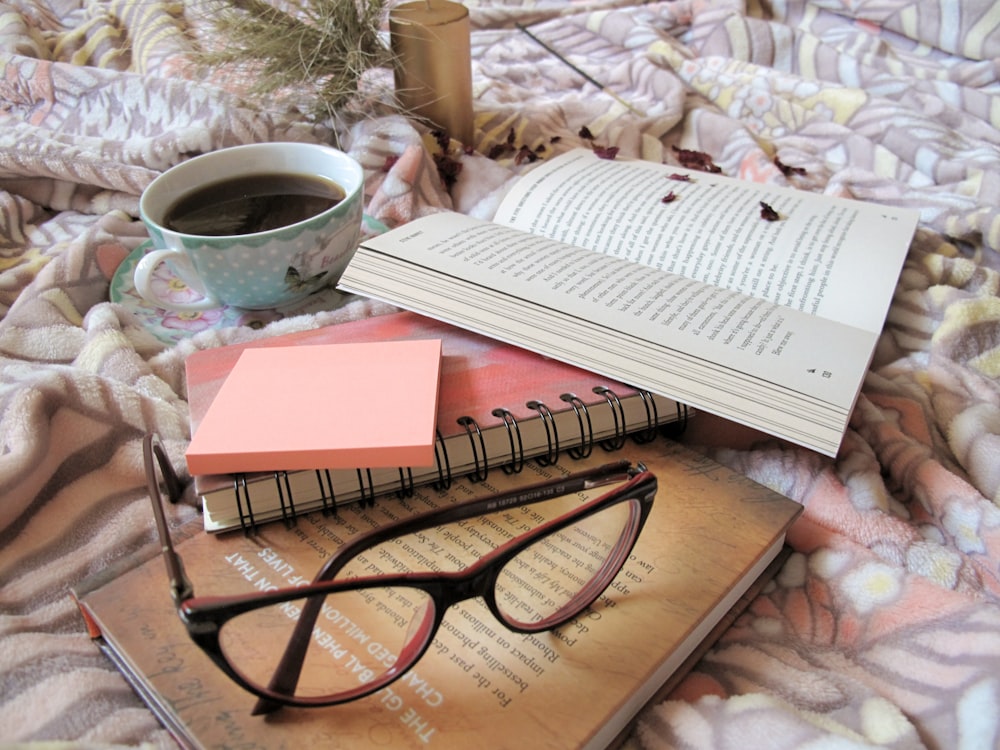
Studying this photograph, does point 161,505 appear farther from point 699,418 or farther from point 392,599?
point 699,418

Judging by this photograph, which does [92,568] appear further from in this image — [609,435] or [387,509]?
[609,435]

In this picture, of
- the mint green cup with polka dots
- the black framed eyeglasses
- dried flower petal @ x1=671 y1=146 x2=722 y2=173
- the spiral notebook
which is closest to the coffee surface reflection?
the mint green cup with polka dots

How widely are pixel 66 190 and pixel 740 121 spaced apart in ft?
2.23

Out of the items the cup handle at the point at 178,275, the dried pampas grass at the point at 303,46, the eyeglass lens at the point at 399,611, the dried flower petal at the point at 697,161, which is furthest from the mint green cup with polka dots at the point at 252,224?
the dried flower petal at the point at 697,161

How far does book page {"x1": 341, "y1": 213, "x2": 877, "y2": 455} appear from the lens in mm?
403

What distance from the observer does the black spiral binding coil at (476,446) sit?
1.29 feet

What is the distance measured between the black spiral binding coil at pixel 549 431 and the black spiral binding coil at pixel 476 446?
33 mm

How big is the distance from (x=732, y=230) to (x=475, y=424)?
11.5 inches

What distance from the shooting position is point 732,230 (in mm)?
572

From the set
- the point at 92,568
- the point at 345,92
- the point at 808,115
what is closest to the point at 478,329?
the point at 92,568

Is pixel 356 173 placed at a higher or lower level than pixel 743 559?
A: higher

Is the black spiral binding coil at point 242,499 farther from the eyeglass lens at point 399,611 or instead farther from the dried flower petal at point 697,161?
the dried flower petal at point 697,161

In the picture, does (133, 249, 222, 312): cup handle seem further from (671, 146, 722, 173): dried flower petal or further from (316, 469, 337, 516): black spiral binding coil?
(671, 146, 722, 173): dried flower petal

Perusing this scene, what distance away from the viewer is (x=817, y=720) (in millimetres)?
316
